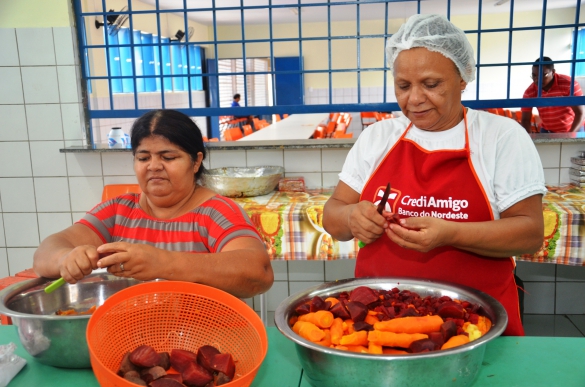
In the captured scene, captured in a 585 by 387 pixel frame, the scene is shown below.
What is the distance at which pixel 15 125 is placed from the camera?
3812 millimetres

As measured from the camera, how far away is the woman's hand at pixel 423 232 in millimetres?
1426

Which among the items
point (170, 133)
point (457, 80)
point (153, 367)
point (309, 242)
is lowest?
point (309, 242)

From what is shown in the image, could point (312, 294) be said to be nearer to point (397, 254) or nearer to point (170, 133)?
point (397, 254)

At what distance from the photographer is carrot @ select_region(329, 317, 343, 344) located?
1168 millimetres

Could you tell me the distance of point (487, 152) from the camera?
164 cm

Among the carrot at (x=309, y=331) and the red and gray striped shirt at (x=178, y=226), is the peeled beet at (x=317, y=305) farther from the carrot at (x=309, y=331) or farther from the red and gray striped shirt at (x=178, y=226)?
the red and gray striped shirt at (x=178, y=226)

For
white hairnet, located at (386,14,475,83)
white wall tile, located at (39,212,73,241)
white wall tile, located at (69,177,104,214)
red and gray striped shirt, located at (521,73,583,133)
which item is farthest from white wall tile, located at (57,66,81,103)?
red and gray striped shirt, located at (521,73,583,133)

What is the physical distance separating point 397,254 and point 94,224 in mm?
1039

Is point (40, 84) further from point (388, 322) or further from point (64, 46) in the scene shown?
point (388, 322)

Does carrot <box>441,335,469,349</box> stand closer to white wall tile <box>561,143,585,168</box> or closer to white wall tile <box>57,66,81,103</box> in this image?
white wall tile <box>561,143,585,168</box>

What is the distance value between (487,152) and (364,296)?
657mm

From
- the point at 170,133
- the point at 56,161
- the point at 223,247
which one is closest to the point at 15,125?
the point at 56,161

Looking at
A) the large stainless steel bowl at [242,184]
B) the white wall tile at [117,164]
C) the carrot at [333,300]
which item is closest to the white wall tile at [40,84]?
the white wall tile at [117,164]

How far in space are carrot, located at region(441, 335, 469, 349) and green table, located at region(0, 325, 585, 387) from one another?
17cm
